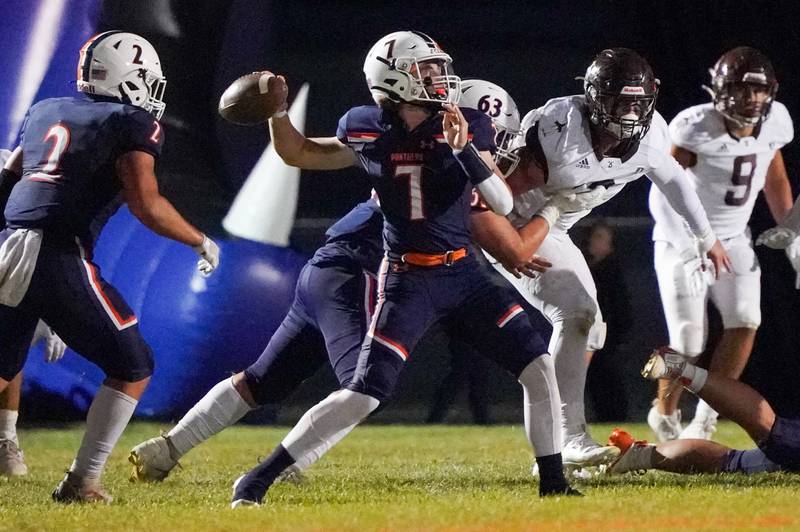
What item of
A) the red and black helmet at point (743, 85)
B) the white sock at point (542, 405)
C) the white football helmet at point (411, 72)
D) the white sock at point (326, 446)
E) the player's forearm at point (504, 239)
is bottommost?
the white sock at point (326, 446)

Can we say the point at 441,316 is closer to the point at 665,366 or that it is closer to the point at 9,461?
the point at 665,366

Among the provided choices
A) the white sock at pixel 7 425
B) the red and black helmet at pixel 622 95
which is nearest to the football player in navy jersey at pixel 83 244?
the white sock at pixel 7 425

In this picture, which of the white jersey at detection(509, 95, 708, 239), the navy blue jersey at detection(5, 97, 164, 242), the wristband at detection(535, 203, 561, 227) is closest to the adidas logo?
the white jersey at detection(509, 95, 708, 239)

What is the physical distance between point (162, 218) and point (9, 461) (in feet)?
4.73

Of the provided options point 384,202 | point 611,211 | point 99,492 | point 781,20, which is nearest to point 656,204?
point 611,211

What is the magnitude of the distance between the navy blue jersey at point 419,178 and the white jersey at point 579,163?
2.41 feet

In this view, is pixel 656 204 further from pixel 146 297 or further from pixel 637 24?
pixel 146 297

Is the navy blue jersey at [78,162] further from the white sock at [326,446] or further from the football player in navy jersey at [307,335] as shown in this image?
the white sock at [326,446]

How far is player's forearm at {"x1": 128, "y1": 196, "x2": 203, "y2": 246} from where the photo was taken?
4.46 m

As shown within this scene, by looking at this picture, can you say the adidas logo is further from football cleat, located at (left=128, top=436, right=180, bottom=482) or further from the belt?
football cleat, located at (left=128, top=436, right=180, bottom=482)

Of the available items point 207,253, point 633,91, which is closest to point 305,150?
point 207,253

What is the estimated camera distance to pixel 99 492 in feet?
14.8

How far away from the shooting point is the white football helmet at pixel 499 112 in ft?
16.7

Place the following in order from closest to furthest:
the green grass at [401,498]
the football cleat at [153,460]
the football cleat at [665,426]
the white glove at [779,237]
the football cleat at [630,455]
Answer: the green grass at [401,498] → the football cleat at [153,460] → the football cleat at [630,455] → the white glove at [779,237] → the football cleat at [665,426]
